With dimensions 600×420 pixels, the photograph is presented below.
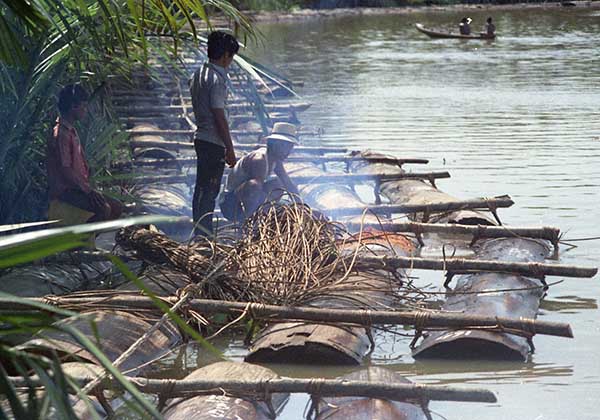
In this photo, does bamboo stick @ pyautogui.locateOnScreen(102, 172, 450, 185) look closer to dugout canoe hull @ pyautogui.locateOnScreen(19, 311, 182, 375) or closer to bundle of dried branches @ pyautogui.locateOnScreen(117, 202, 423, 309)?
bundle of dried branches @ pyautogui.locateOnScreen(117, 202, 423, 309)

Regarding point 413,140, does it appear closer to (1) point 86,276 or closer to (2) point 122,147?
(2) point 122,147

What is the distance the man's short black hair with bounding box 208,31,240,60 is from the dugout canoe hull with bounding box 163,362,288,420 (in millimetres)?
2898

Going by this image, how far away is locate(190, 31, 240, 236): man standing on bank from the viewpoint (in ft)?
23.5

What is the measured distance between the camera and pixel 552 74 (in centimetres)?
2322

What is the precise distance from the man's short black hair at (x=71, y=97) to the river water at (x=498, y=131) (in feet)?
6.92

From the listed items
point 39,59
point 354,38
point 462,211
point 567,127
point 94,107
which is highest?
point 39,59

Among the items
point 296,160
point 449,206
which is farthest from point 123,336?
point 296,160

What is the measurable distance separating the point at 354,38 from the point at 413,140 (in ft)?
78.4

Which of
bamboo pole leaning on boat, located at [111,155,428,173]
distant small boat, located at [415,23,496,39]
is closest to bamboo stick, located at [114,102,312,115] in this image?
bamboo pole leaning on boat, located at [111,155,428,173]

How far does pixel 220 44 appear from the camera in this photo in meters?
7.09

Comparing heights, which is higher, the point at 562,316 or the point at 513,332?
the point at 513,332

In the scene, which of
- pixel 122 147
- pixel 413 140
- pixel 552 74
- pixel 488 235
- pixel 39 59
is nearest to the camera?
pixel 39 59

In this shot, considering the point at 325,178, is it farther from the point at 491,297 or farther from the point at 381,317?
the point at 381,317

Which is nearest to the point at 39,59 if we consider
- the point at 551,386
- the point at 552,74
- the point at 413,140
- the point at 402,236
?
the point at 402,236
